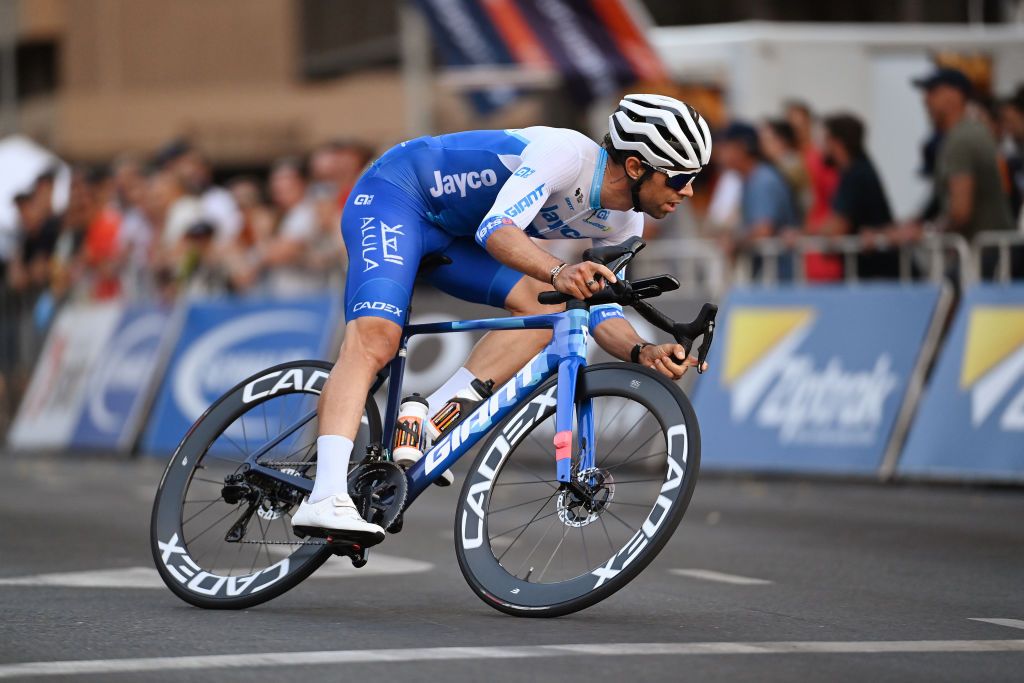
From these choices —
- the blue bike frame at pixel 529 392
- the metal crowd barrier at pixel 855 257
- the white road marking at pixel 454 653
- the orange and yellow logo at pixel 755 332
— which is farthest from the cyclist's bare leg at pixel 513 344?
the orange and yellow logo at pixel 755 332

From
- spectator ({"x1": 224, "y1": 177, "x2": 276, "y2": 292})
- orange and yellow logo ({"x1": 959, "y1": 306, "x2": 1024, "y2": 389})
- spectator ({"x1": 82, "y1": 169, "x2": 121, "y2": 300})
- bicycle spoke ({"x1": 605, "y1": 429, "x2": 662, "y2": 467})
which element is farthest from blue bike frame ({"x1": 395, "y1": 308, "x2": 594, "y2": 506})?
spectator ({"x1": 82, "y1": 169, "x2": 121, "y2": 300})

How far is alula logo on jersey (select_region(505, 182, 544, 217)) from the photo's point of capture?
6578 millimetres

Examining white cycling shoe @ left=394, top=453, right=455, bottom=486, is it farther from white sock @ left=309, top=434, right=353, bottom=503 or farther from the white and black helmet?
the white and black helmet

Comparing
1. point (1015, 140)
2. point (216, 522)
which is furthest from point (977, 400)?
point (216, 522)

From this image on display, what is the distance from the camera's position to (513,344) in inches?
282

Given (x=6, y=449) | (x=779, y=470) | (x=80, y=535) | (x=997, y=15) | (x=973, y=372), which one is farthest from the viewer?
(x=997, y=15)

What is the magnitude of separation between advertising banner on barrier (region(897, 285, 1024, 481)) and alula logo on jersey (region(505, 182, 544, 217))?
6.03 metres

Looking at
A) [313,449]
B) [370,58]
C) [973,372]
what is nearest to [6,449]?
[973,372]

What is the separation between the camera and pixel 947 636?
6.37 metres

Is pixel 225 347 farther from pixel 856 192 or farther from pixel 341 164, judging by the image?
pixel 856 192

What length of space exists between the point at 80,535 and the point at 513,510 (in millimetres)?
3924

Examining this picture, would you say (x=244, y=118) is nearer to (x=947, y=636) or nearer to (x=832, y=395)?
(x=832, y=395)

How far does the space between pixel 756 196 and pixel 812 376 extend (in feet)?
7.74

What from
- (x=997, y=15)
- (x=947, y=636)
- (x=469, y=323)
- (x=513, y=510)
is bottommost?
(x=947, y=636)
